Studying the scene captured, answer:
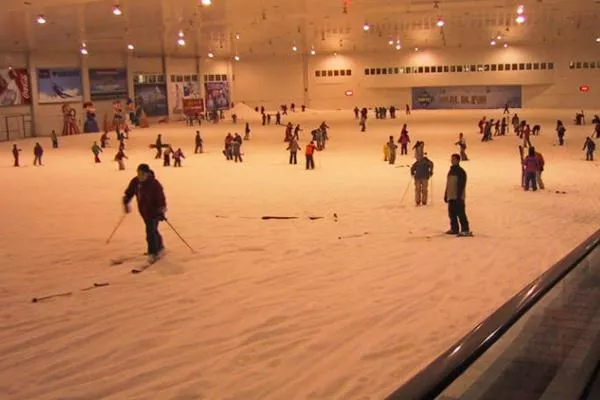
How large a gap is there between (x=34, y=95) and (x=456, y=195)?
1481 inches

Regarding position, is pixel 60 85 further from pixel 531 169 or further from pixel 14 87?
pixel 531 169

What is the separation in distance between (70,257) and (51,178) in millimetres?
12897

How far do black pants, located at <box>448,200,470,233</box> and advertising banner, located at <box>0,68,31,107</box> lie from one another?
35596 mm

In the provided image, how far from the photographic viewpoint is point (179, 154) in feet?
83.3

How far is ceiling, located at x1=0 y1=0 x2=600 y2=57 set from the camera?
25.9 m

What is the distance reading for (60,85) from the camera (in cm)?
4556

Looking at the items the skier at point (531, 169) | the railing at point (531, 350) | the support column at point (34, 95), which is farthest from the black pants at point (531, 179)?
the support column at point (34, 95)

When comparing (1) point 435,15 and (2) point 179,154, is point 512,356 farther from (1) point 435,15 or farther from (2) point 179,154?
(1) point 435,15

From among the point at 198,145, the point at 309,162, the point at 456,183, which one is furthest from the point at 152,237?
the point at 198,145

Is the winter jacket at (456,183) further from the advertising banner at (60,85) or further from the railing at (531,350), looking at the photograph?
the advertising banner at (60,85)

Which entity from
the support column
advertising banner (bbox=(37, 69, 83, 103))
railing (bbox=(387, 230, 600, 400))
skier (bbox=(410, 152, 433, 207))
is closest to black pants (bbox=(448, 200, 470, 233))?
skier (bbox=(410, 152, 433, 207))

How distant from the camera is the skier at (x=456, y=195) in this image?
1183cm

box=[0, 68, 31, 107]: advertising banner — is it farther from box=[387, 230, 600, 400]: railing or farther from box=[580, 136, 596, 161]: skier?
box=[387, 230, 600, 400]: railing

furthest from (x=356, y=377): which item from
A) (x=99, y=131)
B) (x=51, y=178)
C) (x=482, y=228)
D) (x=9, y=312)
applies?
(x=99, y=131)
